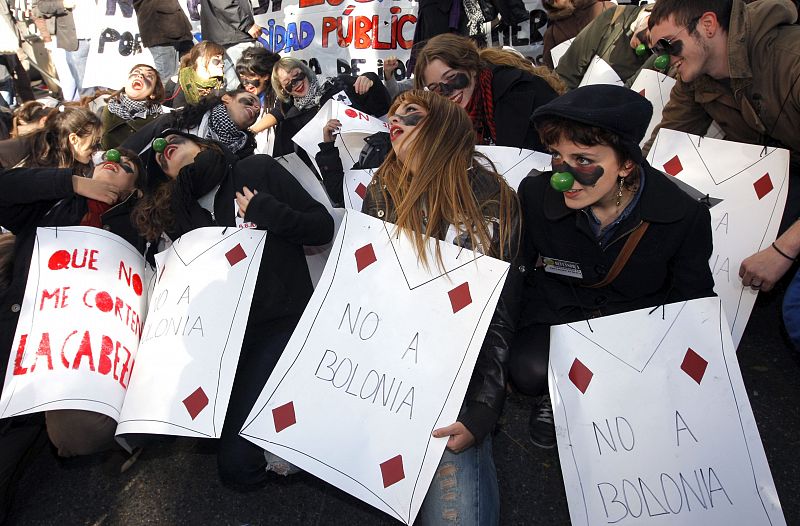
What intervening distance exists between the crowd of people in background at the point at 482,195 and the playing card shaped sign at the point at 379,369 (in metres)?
0.11

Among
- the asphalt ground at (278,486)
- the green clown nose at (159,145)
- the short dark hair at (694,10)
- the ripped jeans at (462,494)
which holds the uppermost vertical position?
the short dark hair at (694,10)

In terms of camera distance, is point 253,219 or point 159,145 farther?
point 159,145

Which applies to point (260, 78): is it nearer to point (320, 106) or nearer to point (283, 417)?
point (320, 106)

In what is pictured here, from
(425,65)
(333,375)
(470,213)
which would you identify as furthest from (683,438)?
(425,65)

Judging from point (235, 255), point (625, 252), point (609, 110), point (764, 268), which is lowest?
point (764, 268)

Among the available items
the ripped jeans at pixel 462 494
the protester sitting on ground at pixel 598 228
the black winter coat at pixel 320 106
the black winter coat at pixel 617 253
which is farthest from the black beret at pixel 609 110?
the black winter coat at pixel 320 106

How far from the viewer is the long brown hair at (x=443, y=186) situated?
193 cm

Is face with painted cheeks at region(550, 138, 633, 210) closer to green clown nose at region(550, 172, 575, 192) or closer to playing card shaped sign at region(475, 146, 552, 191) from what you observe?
green clown nose at region(550, 172, 575, 192)

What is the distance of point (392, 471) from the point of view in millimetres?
1736

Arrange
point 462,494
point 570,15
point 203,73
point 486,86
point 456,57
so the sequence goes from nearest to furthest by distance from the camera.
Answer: point 462,494, point 456,57, point 486,86, point 203,73, point 570,15

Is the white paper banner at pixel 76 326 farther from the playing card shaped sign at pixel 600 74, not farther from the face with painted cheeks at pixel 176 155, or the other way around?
the playing card shaped sign at pixel 600 74

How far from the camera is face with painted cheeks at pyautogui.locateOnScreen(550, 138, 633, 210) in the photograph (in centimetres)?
180

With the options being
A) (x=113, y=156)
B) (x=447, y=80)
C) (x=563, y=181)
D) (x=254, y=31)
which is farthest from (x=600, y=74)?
(x=254, y=31)

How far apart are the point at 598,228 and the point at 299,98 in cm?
247
